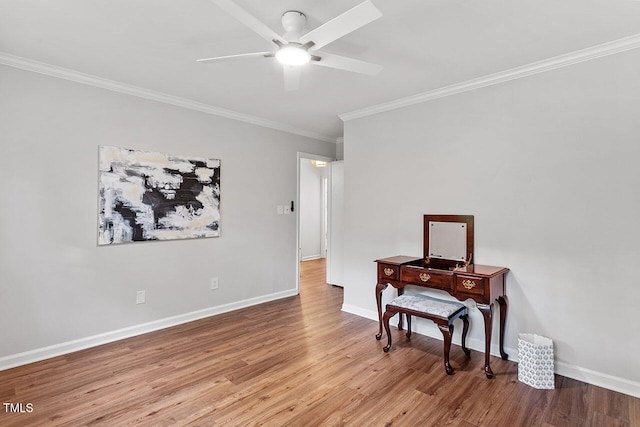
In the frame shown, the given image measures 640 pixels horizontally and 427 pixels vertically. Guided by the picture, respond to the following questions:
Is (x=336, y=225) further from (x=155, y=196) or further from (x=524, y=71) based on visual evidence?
(x=524, y=71)

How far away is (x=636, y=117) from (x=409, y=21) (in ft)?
5.71

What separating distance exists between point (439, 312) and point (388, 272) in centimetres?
60

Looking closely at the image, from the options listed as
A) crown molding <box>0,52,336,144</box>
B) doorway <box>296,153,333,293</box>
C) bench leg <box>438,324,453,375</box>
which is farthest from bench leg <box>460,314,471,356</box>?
doorway <box>296,153,333,293</box>

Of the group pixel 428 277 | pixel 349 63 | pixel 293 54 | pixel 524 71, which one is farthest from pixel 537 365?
pixel 293 54

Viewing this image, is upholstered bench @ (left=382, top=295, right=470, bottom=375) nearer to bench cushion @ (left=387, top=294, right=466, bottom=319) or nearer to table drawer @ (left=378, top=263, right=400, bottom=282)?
bench cushion @ (left=387, top=294, right=466, bottom=319)

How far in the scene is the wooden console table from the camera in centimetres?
248

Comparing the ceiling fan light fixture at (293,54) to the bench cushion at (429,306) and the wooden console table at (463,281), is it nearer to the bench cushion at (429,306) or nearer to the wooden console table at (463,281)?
the wooden console table at (463,281)

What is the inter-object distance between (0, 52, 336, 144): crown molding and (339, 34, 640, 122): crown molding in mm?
1487

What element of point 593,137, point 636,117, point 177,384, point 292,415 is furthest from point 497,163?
point 177,384

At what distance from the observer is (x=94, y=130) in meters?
2.95

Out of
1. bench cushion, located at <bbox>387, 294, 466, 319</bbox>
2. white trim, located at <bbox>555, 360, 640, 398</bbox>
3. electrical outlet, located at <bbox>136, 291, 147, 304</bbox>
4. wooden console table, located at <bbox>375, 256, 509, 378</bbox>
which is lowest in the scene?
white trim, located at <bbox>555, 360, 640, 398</bbox>

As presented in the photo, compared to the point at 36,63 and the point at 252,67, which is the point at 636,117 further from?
the point at 36,63

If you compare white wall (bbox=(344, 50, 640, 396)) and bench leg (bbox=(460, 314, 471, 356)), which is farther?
bench leg (bbox=(460, 314, 471, 356))

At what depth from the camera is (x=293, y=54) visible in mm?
1955
